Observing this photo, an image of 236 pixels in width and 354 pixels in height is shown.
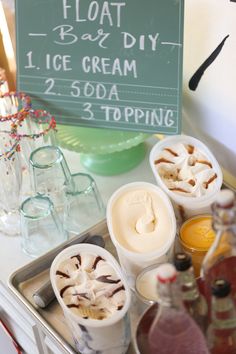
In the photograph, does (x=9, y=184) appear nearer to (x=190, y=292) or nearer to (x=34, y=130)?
(x=34, y=130)

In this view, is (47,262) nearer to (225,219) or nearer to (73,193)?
(73,193)

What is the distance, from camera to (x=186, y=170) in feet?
3.53

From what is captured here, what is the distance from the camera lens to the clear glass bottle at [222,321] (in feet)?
2.19

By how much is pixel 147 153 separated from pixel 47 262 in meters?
0.38

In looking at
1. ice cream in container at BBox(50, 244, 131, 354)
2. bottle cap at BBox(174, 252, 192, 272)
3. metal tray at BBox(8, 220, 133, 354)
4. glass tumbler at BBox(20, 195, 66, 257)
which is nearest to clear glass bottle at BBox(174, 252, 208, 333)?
bottle cap at BBox(174, 252, 192, 272)

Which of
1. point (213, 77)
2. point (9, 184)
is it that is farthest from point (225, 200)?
point (9, 184)

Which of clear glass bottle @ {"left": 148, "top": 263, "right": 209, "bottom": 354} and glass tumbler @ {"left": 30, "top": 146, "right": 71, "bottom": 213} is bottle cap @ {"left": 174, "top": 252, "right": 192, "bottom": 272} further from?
glass tumbler @ {"left": 30, "top": 146, "right": 71, "bottom": 213}

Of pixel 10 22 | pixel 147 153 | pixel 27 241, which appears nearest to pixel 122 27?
pixel 147 153

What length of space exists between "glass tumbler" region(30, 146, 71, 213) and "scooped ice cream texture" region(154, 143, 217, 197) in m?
0.20

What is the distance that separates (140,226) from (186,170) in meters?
0.16

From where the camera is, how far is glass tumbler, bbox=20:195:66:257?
1126 mm

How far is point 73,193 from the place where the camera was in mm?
1167

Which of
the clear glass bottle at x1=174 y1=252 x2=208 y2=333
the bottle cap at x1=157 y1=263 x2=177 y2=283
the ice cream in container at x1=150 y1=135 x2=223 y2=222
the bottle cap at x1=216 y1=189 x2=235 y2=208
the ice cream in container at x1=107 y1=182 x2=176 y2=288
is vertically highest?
the bottle cap at x1=216 y1=189 x2=235 y2=208

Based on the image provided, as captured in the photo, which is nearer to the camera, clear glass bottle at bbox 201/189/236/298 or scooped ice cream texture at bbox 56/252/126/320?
clear glass bottle at bbox 201/189/236/298
